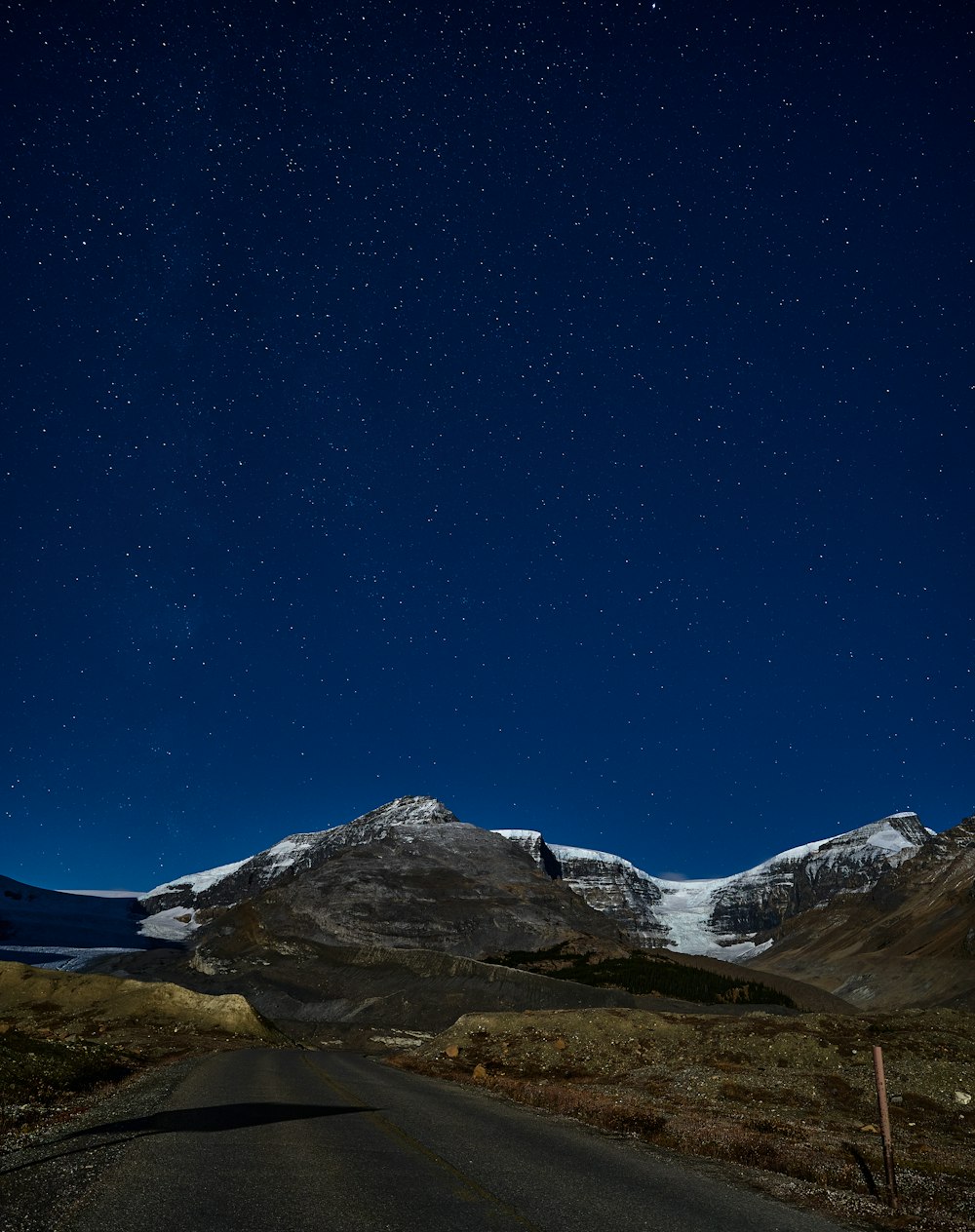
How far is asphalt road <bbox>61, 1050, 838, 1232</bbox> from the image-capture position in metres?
9.68

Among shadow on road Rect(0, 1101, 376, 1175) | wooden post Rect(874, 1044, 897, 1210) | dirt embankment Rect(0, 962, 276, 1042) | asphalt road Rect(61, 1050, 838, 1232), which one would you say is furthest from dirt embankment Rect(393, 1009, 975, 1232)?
dirt embankment Rect(0, 962, 276, 1042)

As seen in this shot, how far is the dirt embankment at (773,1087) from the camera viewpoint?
14359 millimetres

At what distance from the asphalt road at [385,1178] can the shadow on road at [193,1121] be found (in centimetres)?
7

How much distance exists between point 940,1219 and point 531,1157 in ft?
22.7

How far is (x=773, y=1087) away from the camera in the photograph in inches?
1209

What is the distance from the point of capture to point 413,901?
7549 inches

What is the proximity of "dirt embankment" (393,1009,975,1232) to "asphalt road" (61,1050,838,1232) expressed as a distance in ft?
6.87

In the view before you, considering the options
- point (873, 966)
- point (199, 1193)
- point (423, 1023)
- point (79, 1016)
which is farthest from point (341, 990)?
point (873, 966)

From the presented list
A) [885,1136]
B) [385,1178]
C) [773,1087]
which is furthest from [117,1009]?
[885,1136]

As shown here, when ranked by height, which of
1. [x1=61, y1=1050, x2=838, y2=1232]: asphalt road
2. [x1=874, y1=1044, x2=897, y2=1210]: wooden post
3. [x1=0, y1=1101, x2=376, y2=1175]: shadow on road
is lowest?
[x1=0, y1=1101, x2=376, y2=1175]: shadow on road

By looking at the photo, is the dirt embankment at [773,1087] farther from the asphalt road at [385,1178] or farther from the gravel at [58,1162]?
the gravel at [58,1162]

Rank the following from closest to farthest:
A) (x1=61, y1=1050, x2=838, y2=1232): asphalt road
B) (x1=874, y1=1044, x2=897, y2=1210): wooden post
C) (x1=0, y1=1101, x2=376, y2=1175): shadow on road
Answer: (x1=61, y1=1050, x2=838, y2=1232): asphalt road < (x1=874, y1=1044, x2=897, y2=1210): wooden post < (x1=0, y1=1101, x2=376, y2=1175): shadow on road

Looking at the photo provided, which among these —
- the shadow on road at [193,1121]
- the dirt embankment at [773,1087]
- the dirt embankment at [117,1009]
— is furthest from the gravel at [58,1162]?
the dirt embankment at [117,1009]

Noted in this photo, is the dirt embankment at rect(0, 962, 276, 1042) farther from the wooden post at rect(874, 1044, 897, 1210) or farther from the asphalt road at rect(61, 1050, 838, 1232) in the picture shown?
the wooden post at rect(874, 1044, 897, 1210)
